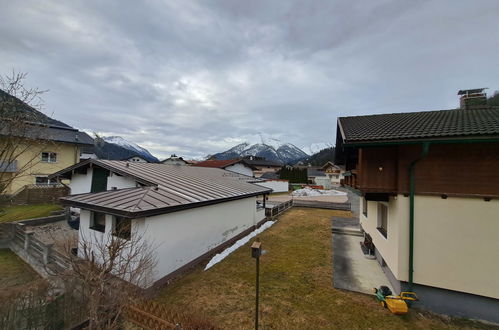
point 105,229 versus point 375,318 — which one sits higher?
point 105,229

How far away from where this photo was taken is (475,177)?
505 centimetres

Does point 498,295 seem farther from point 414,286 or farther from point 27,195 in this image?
point 27,195

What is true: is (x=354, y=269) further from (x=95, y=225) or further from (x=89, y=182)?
(x=89, y=182)

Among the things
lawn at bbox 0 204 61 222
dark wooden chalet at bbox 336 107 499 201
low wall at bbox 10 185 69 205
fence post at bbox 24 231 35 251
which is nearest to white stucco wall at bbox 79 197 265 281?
fence post at bbox 24 231 35 251

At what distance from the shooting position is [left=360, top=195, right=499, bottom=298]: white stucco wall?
4.89m

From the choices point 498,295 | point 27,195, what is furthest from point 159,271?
point 27,195

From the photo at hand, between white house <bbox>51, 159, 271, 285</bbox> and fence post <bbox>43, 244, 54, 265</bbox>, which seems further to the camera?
fence post <bbox>43, 244, 54, 265</bbox>

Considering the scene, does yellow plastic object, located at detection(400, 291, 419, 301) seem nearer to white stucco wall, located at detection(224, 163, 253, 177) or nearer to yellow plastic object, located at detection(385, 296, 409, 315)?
yellow plastic object, located at detection(385, 296, 409, 315)

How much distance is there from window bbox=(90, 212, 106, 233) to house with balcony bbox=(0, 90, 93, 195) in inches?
94.4

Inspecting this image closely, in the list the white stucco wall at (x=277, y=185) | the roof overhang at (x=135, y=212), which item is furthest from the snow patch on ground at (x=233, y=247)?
the white stucco wall at (x=277, y=185)

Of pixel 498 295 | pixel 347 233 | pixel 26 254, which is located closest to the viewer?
pixel 498 295

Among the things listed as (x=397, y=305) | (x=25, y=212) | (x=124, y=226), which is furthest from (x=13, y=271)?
(x=397, y=305)

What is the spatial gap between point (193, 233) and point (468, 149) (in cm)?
882

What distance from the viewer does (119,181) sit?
10258mm
